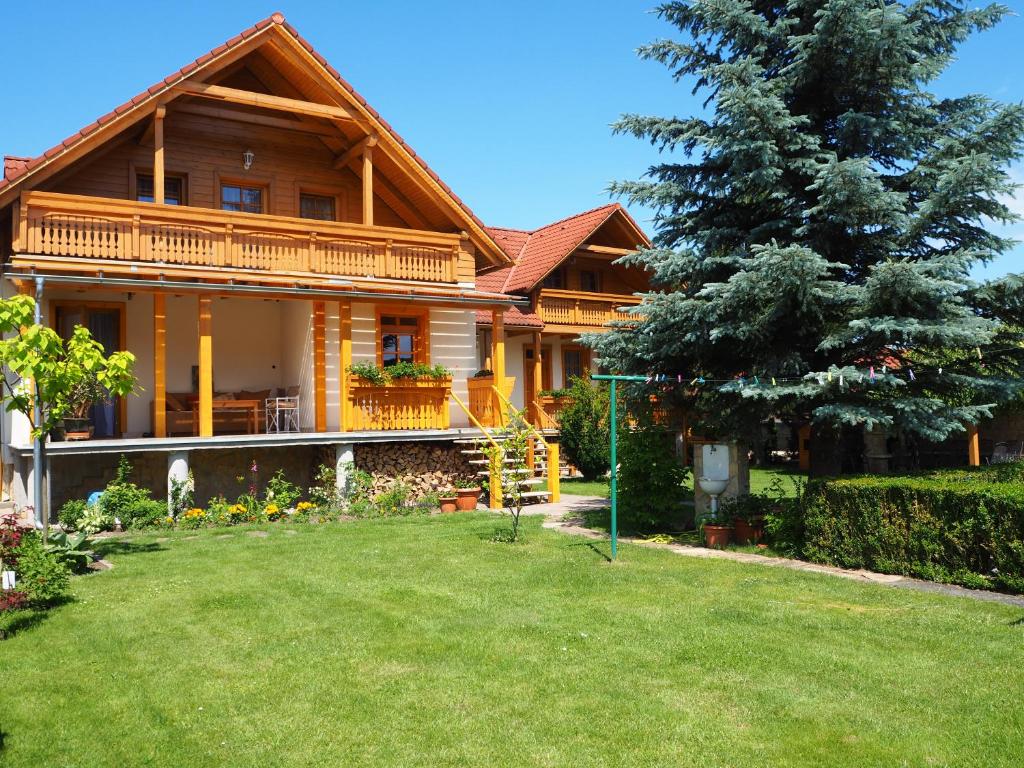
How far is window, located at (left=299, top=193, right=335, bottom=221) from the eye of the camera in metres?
19.0

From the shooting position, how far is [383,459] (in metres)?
17.5

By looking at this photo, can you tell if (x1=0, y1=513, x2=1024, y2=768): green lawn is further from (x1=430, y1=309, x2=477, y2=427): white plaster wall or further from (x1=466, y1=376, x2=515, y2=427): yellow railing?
(x1=430, y1=309, x2=477, y2=427): white plaster wall

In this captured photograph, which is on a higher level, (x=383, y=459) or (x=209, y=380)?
(x=209, y=380)

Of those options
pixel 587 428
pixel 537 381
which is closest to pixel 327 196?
pixel 587 428

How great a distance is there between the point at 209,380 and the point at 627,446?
7517mm

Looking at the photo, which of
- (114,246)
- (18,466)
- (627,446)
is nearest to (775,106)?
(627,446)

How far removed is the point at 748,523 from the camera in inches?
459

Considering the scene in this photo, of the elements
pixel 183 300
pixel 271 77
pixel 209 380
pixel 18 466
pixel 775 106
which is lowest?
pixel 18 466

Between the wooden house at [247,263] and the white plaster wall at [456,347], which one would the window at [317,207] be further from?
the white plaster wall at [456,347]

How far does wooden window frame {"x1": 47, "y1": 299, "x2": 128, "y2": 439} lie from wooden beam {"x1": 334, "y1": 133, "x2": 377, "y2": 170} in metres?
5.41

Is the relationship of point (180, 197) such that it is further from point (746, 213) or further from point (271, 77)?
point (746, 213)

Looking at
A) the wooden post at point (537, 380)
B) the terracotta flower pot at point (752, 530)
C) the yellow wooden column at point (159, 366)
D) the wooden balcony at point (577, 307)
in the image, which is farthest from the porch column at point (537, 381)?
the terracotta flower pot at point (752, 530)

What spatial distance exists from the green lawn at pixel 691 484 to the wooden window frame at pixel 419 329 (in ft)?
14.5

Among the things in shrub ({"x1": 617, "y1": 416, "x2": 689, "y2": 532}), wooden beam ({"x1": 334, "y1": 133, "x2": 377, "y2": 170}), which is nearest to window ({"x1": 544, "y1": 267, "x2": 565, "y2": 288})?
wooden beam ({"x1": 334, "y1": 133, "x2": 377, "y2": 170})
